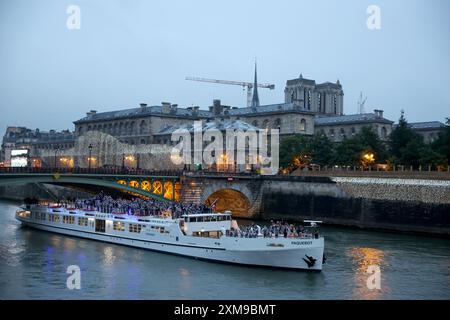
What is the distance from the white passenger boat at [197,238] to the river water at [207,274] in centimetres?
75

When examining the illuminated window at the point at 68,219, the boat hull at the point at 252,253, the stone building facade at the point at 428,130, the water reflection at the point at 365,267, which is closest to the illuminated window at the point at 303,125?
the stone building facade at the point at 428,130

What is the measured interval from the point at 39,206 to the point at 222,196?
24.4m

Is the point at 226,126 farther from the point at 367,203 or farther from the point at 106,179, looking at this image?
the point at 367,203

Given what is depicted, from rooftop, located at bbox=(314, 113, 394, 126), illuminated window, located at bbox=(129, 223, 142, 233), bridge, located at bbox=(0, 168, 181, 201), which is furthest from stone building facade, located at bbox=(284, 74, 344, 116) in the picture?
illuminated window, located at bbox=(129, 223, 142, 233)

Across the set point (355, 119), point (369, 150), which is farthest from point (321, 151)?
point (355, 119)

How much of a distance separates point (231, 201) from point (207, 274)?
3911 cm

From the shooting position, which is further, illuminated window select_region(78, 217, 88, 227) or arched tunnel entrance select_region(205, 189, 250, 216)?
arched tunnel entrance select_region(205, 189, 250, 216)

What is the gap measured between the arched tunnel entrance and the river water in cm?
2470

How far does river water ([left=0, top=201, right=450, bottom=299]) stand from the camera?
35.9m

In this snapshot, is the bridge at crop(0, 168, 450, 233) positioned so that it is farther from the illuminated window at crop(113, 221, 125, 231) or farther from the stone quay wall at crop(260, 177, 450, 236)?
the illuminated window at crop(113, 221, 125, 231)

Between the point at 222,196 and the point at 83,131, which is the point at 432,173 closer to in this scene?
the point at 222,196

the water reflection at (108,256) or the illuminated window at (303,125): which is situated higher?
the illuminated window at (303,125)

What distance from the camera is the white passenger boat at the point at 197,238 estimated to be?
4247 cm

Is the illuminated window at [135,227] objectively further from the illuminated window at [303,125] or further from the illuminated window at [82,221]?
the illuminated window at [303,125]
